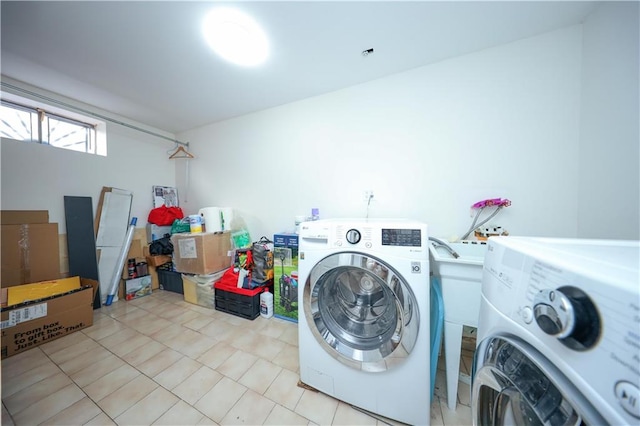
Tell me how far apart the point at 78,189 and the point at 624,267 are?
3477 mm

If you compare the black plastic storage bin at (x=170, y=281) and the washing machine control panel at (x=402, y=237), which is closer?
the washing machine control panel at (x=402, y=237)

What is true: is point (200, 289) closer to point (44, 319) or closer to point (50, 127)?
point (44, 319)

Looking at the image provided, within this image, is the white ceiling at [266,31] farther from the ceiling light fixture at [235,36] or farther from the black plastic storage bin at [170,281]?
the black plastic storage bin at [170,281]

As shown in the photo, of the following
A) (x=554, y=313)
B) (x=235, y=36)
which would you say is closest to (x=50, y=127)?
(x=235, y=36)

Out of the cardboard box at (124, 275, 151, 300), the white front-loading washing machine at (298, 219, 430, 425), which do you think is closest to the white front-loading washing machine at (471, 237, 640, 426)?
the white front-loading washing machine at (298, 219, 430, 425)

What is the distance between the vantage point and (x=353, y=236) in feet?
3.05

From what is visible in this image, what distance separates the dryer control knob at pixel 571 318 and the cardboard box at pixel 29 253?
3.19 meters

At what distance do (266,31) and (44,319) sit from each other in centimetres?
265

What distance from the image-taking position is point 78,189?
2014 millimetres

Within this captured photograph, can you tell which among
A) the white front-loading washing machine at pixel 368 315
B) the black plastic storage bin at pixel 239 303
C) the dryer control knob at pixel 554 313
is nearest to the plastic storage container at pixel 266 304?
the black plastic storage bin at pixel 239 303

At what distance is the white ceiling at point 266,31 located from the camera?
109cm

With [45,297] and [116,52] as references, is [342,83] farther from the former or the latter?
[45,297]

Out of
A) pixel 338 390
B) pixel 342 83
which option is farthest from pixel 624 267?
pixel 342 83

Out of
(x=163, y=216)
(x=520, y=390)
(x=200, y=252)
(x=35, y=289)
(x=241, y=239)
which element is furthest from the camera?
(x=163, y=216)
